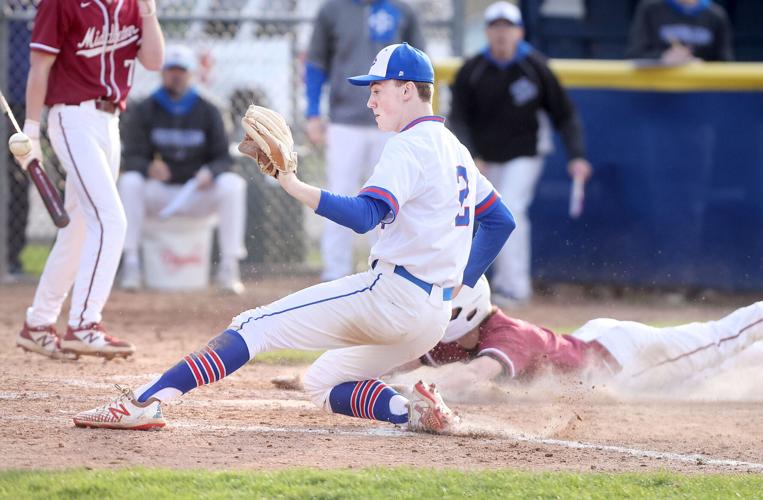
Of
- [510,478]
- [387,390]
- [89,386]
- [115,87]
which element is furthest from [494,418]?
[115,87]

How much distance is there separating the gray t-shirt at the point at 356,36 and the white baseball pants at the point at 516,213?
1116 mm

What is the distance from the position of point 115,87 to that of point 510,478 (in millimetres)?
3225

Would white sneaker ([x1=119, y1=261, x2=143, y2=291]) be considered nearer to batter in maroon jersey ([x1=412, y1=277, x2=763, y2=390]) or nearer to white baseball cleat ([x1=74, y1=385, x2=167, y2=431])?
batter in maroon jersey ([x1=412, y1=277, x2=763, y2=390])

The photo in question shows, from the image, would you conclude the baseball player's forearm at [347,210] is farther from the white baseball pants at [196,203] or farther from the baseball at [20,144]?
the white baseball pants at [196,203]

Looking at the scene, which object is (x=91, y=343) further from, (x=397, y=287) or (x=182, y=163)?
(x=182, y=163)

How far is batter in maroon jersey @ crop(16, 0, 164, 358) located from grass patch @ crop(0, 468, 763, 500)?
2.43 m

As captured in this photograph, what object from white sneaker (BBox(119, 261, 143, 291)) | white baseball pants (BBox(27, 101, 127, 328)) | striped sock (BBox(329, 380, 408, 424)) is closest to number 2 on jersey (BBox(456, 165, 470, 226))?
striped sock (BBox(329, 380, 408, 424))

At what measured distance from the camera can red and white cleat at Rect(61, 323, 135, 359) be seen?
6.20m

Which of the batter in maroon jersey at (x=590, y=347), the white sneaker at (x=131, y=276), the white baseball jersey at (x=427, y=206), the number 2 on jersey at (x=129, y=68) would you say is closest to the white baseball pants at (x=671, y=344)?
the batter in maroon jersey at (x=590, y=347)

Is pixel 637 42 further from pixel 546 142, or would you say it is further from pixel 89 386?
pixel 89 386

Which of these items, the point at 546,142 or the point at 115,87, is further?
the point at 546,142

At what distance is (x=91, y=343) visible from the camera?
620cm

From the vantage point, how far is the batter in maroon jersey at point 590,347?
→ 5.47 metres

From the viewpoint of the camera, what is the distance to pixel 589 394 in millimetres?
5844
